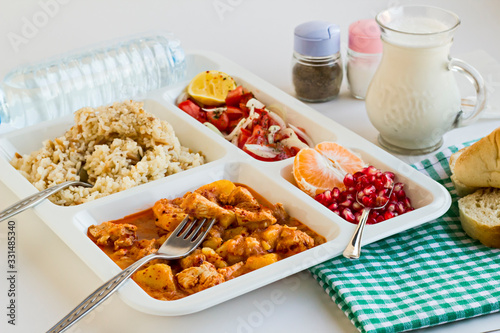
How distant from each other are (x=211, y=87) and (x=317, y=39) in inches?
26.7

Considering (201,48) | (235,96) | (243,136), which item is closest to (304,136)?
(243,136)

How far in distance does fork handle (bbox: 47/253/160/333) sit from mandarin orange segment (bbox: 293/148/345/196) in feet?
3.02

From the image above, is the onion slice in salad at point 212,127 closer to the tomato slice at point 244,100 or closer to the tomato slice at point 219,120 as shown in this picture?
the tomato slice at point 219,120

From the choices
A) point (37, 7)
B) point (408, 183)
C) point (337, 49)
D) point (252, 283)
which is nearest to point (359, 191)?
point (408, 183)

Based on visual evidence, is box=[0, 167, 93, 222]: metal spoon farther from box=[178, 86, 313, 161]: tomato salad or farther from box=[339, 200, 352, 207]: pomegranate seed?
box=[339, 200, 352, 207]: pomegranate seed

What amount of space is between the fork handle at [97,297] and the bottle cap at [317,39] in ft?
6.27

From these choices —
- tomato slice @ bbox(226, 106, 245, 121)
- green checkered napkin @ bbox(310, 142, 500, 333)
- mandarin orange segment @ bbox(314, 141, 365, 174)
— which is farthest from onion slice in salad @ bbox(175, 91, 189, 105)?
green checkered napkin @ bbox(310, 142, 500, 333)

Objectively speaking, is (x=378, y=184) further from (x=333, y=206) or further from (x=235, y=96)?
(x=235, y=96)

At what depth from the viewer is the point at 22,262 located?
3018mm

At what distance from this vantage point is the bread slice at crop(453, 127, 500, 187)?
3.17 m

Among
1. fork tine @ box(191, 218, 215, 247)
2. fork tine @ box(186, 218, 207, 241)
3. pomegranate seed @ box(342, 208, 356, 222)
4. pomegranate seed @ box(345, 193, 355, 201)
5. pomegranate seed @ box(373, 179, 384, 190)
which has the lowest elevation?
pomegranate seed @ box(342, 208, 356, 222)

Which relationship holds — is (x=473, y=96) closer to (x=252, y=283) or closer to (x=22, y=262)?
(x=252, y=283)

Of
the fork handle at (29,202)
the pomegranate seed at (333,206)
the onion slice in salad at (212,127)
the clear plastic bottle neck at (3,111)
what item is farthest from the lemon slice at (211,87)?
the pomegranate seed at (333,206)

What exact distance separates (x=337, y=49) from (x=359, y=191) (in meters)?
1.33
